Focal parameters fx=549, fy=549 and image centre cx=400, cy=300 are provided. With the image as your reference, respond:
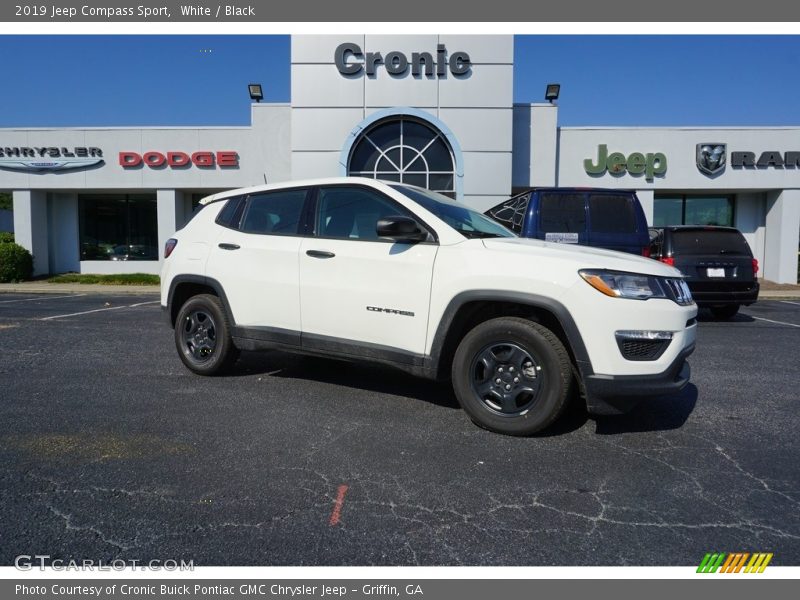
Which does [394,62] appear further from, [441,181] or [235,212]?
[235,212]

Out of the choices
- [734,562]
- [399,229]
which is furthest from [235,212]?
[734,562]

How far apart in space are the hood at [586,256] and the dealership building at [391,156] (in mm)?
12667

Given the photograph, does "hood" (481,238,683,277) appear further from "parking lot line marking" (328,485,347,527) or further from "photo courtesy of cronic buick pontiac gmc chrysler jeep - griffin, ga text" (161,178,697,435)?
"parking lot line marking" (328,485,347,527)

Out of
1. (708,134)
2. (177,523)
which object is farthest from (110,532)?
(708,134)

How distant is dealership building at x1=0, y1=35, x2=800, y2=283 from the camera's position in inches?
647

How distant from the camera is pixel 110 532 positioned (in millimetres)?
2578

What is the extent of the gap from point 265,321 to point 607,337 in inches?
113

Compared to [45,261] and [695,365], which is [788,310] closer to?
[695,365]

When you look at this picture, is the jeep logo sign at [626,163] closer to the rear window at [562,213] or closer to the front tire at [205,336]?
the rear window at [562,213]

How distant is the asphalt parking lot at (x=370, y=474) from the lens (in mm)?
2502


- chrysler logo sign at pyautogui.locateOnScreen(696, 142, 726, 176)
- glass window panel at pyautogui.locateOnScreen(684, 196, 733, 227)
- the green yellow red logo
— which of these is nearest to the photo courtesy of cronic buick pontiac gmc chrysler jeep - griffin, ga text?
the green yellow red logo

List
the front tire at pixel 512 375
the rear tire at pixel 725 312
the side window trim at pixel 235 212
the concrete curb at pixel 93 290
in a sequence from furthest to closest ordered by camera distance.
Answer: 1. the concrete curb at pixel 93 290
2. the rear tire at pixel 725 312
3. the side window trim at pixel 235 212
4. the front tire at pixel 512 375

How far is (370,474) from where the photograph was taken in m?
3.25

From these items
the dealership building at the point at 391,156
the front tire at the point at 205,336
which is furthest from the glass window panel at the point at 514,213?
the dealership building at the point at 391,156
